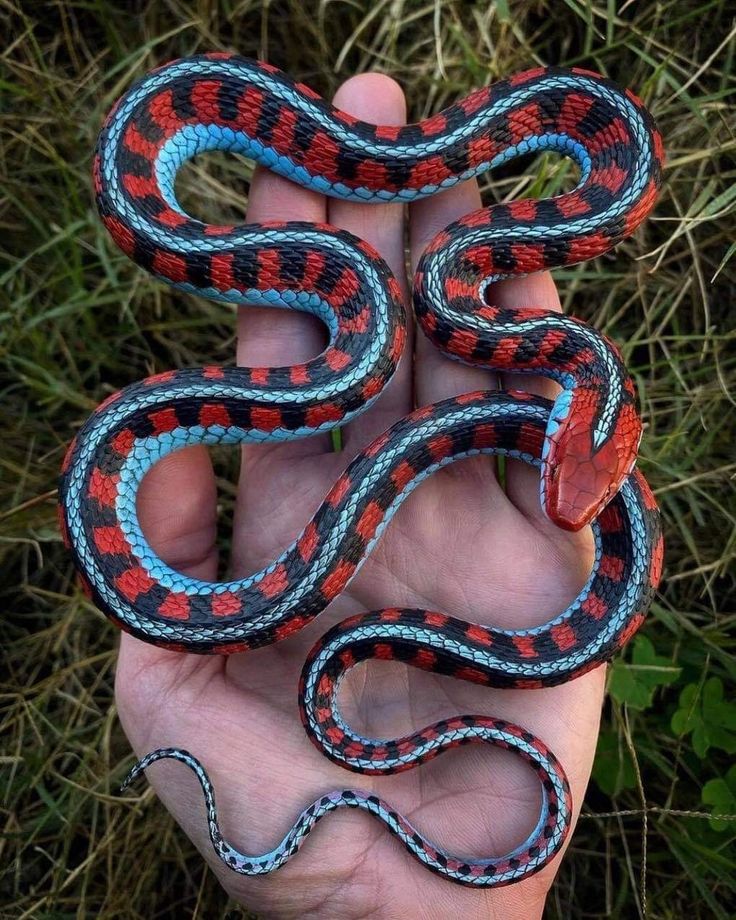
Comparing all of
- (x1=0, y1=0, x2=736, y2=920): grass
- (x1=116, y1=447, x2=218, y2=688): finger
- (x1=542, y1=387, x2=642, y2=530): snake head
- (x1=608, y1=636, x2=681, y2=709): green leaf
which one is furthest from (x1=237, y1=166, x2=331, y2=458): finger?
(x1=608, y1=636, x2=681, y2=709): green leaf

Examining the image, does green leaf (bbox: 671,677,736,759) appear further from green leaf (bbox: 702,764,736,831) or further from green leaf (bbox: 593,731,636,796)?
green leaf (bbox: 593,731,636,796)

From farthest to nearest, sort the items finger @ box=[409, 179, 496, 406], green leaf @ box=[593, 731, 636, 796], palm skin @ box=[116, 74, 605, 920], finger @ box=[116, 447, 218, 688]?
green leaf @ box=[593, 731, 636, 796] < finger @ box=[409, 179, 496, 406] < finger @ box=[116, 447, 218, 688] < palm skin @ box=[116, 74, 605, 920]

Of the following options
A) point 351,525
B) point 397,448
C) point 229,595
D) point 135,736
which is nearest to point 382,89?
point 397,448

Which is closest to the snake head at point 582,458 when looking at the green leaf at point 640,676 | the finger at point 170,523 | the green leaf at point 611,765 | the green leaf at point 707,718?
the green leaf at point 640,676

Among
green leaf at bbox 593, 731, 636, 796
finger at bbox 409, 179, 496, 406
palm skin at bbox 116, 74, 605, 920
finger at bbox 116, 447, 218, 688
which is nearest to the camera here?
palm skin at bbox 116, 74, 605, 920

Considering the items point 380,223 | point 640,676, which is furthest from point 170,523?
point 640,676

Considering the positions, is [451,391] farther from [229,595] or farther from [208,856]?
[208,856]
